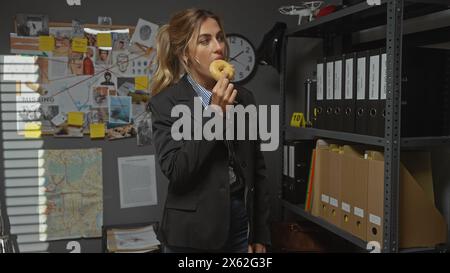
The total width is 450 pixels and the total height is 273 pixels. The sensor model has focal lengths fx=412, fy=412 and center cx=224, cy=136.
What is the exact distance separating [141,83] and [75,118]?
0.32 m

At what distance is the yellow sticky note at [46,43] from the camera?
68.6 inches

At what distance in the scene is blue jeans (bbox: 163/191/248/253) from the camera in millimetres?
1159

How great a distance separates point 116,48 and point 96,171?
55 cm

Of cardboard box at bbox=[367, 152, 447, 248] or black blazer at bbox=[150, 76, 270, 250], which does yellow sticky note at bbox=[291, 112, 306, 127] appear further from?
black blazer at bbox=[150, 76, 270, 250]

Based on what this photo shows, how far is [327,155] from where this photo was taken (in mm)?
1603

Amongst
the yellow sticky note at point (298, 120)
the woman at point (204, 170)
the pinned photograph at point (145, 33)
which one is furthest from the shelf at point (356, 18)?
the pinned photograph at point (145, 33)

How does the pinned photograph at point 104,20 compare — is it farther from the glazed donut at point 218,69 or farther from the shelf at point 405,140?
the shelf at point 405,140

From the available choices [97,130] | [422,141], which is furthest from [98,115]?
[422,141]

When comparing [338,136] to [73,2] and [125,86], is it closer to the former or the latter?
[125,86]

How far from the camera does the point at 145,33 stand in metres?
1.83

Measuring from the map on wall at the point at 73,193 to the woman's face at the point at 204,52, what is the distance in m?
0.77

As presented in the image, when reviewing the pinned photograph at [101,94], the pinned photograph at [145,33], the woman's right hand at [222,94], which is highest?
the pinned photograph at [145,33]

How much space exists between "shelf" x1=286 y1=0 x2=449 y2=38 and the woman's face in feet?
1.61
